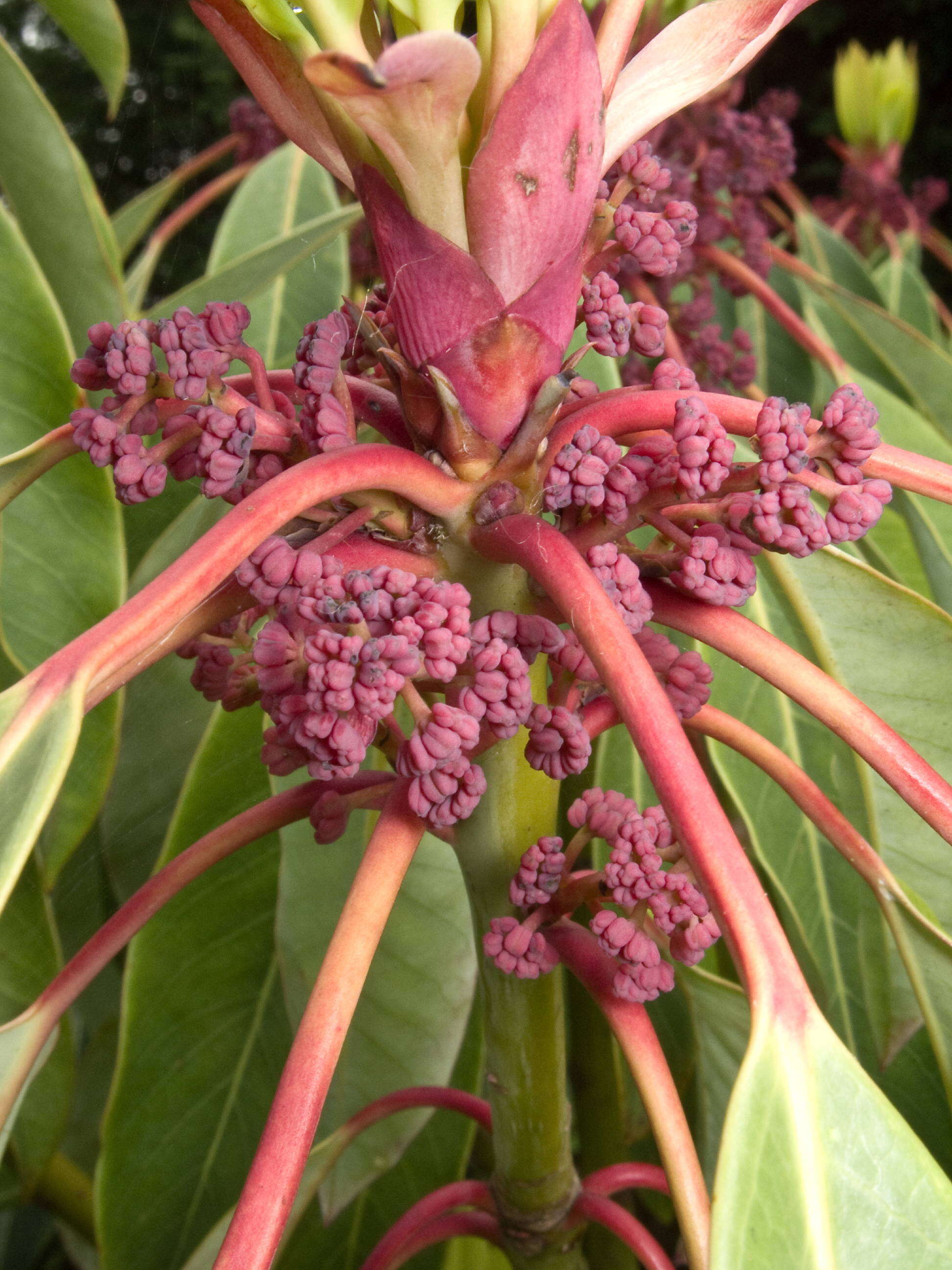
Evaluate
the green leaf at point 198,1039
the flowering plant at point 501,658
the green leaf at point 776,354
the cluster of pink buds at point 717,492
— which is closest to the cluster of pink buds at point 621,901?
the flowering plant at point 501,658

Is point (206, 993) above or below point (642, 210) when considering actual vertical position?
below

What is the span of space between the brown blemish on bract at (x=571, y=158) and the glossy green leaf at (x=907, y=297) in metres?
1.19

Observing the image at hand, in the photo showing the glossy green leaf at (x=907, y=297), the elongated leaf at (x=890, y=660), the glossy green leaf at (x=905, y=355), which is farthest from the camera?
the glossy green leaf at (x=907, y=297)

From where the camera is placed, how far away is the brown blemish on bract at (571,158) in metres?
0.38

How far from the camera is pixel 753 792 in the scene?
0.71 m

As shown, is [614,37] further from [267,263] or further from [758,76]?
[758,76]

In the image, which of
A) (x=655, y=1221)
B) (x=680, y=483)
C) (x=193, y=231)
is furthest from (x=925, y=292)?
(x=680, y=483)

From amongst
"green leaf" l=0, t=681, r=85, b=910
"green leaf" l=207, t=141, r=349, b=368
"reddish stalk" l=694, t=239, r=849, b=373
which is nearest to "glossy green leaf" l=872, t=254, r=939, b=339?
"reddish stalk" l=694, t=239, r=849, b=373

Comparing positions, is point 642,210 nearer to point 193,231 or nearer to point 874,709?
point 874,709

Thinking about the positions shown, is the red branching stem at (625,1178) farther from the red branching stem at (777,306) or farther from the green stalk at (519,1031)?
the red branching stem at (777,306)

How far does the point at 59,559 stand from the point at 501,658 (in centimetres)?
39

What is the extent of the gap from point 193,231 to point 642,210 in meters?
1.06

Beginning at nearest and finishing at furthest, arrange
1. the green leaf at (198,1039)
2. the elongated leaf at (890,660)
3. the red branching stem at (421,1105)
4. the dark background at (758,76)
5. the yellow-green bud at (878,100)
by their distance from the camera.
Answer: the elongated leaf at (890,660) < the red branching stem at (421,1105) < the green leaf at (198,1039) < the yellow-green bud at (878,100) < the dark background at (758,76)

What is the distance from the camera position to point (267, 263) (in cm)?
75
